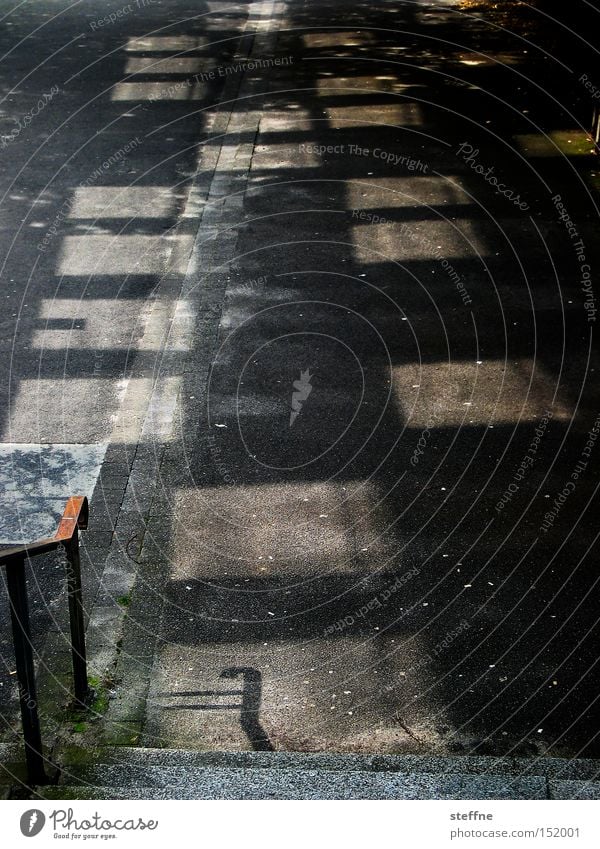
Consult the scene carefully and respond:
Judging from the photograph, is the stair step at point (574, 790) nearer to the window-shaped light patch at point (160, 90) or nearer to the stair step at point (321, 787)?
the stair step at point (321, 787)

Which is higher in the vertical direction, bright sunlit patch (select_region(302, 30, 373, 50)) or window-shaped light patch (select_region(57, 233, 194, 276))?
bright sunlit patch (select_region(302, 30, 373, 50))

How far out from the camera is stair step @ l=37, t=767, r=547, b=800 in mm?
4430

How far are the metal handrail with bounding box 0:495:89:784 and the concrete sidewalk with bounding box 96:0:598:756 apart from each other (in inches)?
28.4

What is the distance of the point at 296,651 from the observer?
6180 mm

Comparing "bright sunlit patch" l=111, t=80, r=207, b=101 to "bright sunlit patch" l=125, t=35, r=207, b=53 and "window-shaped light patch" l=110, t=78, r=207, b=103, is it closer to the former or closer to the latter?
"window-shaped light patch" l=110, t=78, r=207, b=103

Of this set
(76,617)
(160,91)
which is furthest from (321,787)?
(160,91)

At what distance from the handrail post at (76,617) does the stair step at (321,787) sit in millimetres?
→ 842

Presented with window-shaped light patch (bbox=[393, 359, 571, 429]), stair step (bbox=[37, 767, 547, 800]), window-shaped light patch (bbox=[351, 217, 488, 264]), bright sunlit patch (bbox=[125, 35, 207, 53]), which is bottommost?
window-shaped light patch (bbox=[393, 359, 571, 429])

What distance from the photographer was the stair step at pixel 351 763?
186 inches

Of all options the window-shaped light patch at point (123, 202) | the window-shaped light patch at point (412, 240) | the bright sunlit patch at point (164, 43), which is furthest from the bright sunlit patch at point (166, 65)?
the window-shaped light patch at point (412, 240)

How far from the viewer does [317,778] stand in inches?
179

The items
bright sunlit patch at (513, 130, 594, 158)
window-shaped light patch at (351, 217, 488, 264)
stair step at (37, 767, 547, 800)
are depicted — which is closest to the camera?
stair step at (37, 767, 547, 800)

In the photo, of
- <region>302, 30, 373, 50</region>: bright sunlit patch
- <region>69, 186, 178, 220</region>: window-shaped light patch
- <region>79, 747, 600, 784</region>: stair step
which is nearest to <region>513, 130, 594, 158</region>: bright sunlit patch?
<region>69, 186, 178, 220</region>: window-shaped light patch
